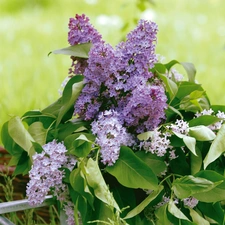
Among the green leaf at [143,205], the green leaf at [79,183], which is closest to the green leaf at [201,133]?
the green leaf at [143,205]

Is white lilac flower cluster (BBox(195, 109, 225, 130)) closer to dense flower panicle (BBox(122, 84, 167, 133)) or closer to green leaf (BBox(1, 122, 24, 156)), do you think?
dense flower panicle (BBox(122, 84, 167, 133))

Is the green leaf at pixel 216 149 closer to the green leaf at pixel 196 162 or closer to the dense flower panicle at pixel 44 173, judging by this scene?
the green leaf at pixel 196 162

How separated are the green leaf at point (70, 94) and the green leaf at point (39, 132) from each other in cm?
4

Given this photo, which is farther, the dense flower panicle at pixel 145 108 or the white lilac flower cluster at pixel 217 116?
the white lilac flower cluster at pixel 217 116

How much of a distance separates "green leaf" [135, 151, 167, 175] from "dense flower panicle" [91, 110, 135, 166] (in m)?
0.05

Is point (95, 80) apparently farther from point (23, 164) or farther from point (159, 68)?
point (23, 164)

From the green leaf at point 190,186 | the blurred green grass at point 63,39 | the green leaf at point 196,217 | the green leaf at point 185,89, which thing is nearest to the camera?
the green leaf at point 190,186

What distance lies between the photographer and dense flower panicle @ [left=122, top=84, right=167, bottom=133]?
1125mm

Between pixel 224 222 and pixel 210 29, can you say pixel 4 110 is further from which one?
pixel 210 29

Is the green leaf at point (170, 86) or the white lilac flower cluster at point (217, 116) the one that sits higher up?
the green leaf at point (170, 86)

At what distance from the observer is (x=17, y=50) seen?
387 cm

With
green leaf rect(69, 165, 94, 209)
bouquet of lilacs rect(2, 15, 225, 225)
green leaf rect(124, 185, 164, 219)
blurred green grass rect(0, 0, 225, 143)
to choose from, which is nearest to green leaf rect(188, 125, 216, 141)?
bouquet of lilacs rect(2, 15, 225, 225)

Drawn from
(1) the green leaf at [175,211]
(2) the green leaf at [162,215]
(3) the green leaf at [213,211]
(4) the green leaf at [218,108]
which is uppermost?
(4) the green leaf at [218,108]

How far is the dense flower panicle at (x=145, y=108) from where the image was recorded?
112cm
